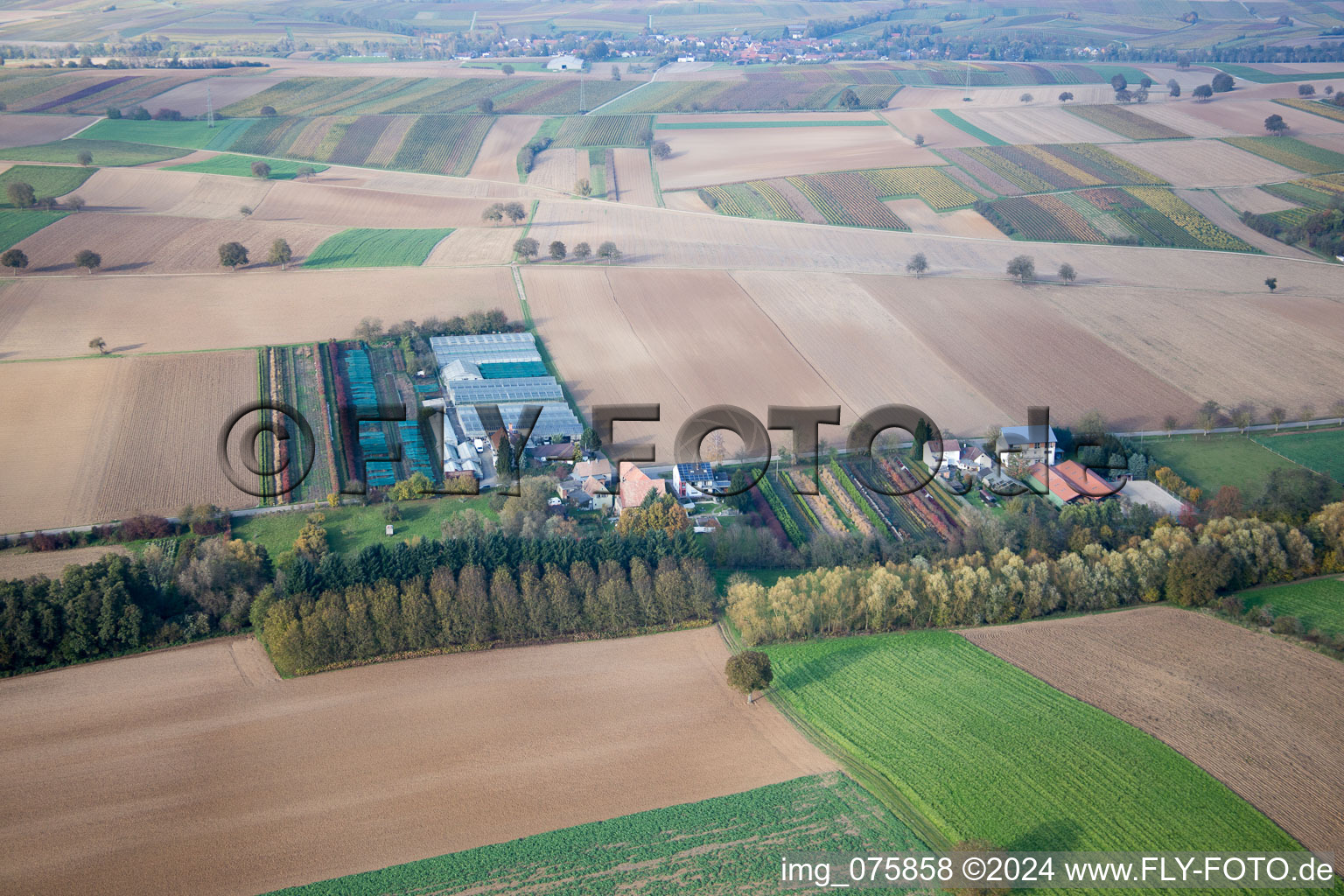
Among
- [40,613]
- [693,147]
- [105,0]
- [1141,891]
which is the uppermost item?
[105,0]

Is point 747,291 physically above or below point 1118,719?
above

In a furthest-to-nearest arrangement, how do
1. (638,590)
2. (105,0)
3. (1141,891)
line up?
(105,0) → (638,590) → (1141,891)

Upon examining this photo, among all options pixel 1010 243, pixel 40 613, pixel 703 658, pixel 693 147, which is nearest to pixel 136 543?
pixel 40 613

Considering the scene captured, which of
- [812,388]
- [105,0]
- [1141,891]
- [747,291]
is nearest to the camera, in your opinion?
[1141,891]

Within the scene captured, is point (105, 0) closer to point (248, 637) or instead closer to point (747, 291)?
point (747, 291)

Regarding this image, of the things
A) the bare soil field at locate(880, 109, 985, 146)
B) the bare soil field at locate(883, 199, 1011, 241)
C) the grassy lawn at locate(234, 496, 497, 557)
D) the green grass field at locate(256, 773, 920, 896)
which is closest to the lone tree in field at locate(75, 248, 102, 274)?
the grassy lawn at locate(234, 496, 497, 557)

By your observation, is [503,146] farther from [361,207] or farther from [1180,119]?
[1180,119]

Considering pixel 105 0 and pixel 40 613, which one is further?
pixel 105 0

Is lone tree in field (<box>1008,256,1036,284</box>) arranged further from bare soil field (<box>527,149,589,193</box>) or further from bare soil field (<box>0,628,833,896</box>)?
bare soil field (<box>0,628,833,896</box>)
